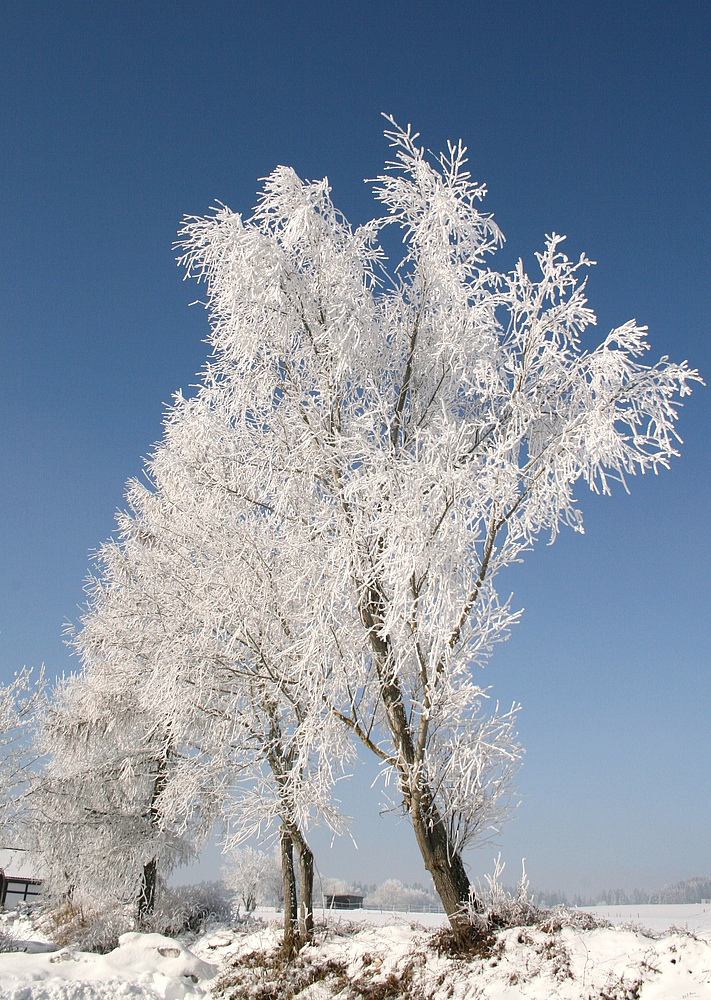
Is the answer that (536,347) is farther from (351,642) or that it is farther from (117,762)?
(117,762)

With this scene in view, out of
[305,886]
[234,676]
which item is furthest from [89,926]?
[234,676]

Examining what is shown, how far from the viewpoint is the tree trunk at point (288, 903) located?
910cm

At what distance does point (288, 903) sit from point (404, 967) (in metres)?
3.90

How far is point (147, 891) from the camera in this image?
1358cm

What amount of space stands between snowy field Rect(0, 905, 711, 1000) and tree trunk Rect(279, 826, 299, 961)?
36cm

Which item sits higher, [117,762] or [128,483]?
[128,483]

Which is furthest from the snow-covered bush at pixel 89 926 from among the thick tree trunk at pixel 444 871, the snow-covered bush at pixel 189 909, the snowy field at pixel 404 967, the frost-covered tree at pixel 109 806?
the thick tree trunk at pixel 444 871

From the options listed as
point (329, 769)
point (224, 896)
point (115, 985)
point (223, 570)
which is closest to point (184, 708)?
point (223, 570)

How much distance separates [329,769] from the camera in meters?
6.53

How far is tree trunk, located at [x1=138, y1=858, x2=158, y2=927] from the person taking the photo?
1317cm

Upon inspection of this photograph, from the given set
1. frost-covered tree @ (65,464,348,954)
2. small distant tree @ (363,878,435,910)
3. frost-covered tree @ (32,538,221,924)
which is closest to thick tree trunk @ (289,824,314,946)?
frost-covered tree @ (65,464,348,954)

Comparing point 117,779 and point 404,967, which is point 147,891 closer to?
point 117,779

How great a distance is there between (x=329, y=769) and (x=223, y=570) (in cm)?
307

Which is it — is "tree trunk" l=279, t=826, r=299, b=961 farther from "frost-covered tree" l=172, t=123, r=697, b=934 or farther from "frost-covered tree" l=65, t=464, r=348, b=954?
"frost-covered tree" l=172, t=123, r=697, b=934
